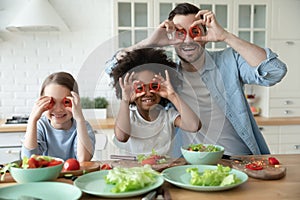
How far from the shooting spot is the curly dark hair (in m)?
1.11

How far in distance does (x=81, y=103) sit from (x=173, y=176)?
42 centimetres

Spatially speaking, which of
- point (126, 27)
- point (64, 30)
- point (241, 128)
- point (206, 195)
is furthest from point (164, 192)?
point (64, 30)

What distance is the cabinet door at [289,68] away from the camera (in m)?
2.79

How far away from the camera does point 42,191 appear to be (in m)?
0.84

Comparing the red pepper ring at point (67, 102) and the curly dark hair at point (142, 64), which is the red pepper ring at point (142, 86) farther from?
the red pepper ring at point (67, 102)

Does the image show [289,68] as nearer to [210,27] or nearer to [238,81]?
[238,81]

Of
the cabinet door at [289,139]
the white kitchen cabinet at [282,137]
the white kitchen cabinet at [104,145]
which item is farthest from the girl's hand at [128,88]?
the cabinet door at [289,139]

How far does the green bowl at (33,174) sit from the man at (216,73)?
1.42 ft

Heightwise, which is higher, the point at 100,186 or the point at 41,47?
the point at 41,47

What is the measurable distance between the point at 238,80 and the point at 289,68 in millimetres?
1641

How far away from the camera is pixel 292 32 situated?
9.23ft

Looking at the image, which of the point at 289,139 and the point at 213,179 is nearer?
the point at 213,179

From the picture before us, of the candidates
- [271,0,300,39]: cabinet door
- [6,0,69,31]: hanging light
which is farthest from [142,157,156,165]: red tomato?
[271,0,300,39]: cabinet door

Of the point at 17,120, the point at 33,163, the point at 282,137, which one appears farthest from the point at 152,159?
the point at 282,137
